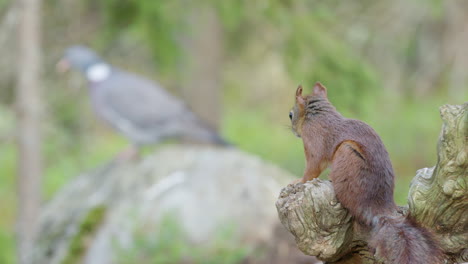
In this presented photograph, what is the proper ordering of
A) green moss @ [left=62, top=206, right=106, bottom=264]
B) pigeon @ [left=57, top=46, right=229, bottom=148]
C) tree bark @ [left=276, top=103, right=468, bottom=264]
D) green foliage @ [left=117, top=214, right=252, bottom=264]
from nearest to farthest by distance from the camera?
1. tree bark @ [left=276, top=103, right=468, bottom=264]
2. green foliage @ [left=117, top=214, right=252, bottom=264]
3. green moss @ [left=62, top=206, right=106, bottom=264]
4. pigeon @ [left=57, top=46, right=229, bottom=148]

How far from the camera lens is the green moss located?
452cm

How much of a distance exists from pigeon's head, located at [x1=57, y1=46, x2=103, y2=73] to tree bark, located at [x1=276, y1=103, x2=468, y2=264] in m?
4.30

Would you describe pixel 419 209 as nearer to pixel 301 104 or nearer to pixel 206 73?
pixel 301 104

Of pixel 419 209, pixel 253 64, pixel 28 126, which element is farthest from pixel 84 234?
pixel 253 64

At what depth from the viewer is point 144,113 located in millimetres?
5871

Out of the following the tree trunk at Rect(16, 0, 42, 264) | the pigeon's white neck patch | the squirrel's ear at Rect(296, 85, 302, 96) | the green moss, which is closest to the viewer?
the squirrel's ear at Rect(296, 85, 302, 96)

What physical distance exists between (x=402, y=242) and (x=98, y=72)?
4.72 m

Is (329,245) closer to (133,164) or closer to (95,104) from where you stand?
(133,164)

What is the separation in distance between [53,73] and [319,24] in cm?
357

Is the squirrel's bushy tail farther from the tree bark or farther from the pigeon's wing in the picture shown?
the pigeon's wing

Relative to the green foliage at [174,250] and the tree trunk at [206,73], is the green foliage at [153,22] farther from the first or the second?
the green foliage at [174,250]

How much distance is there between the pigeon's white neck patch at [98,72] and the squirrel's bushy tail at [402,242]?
14.8 ft

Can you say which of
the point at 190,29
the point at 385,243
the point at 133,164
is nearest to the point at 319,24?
the point at 190,29

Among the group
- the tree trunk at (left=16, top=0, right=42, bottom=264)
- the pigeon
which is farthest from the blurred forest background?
the pigeon
